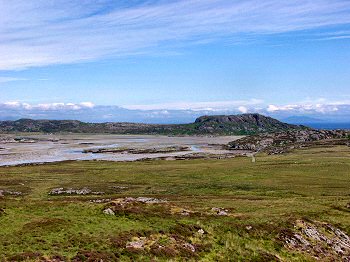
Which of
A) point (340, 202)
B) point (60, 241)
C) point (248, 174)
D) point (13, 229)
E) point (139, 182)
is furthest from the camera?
point (248, 174)

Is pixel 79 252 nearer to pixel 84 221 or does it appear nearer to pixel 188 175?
pixel 84 221

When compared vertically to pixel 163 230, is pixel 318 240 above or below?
below

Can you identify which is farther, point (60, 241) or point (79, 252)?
point (60, 241)

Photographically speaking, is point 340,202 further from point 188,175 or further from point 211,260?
point 188,175

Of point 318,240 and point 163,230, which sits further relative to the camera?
point 318,240

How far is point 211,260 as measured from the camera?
114 feet

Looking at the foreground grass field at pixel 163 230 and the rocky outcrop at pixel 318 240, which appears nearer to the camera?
the foreground grass field at pixel 163 230

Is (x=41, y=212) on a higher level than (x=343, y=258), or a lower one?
higher

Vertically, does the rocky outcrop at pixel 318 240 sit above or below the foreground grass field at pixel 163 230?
below

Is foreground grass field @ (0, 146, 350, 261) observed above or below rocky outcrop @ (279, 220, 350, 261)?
above

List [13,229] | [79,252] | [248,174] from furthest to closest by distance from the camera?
1. [248,174]
2. [13,229]
3. [79,252]

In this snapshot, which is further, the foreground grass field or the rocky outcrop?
the rocky outcrop

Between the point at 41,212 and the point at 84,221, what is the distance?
703 centimetres

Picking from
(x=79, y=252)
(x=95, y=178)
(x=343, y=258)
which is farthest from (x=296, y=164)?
(x=79, y=252)
